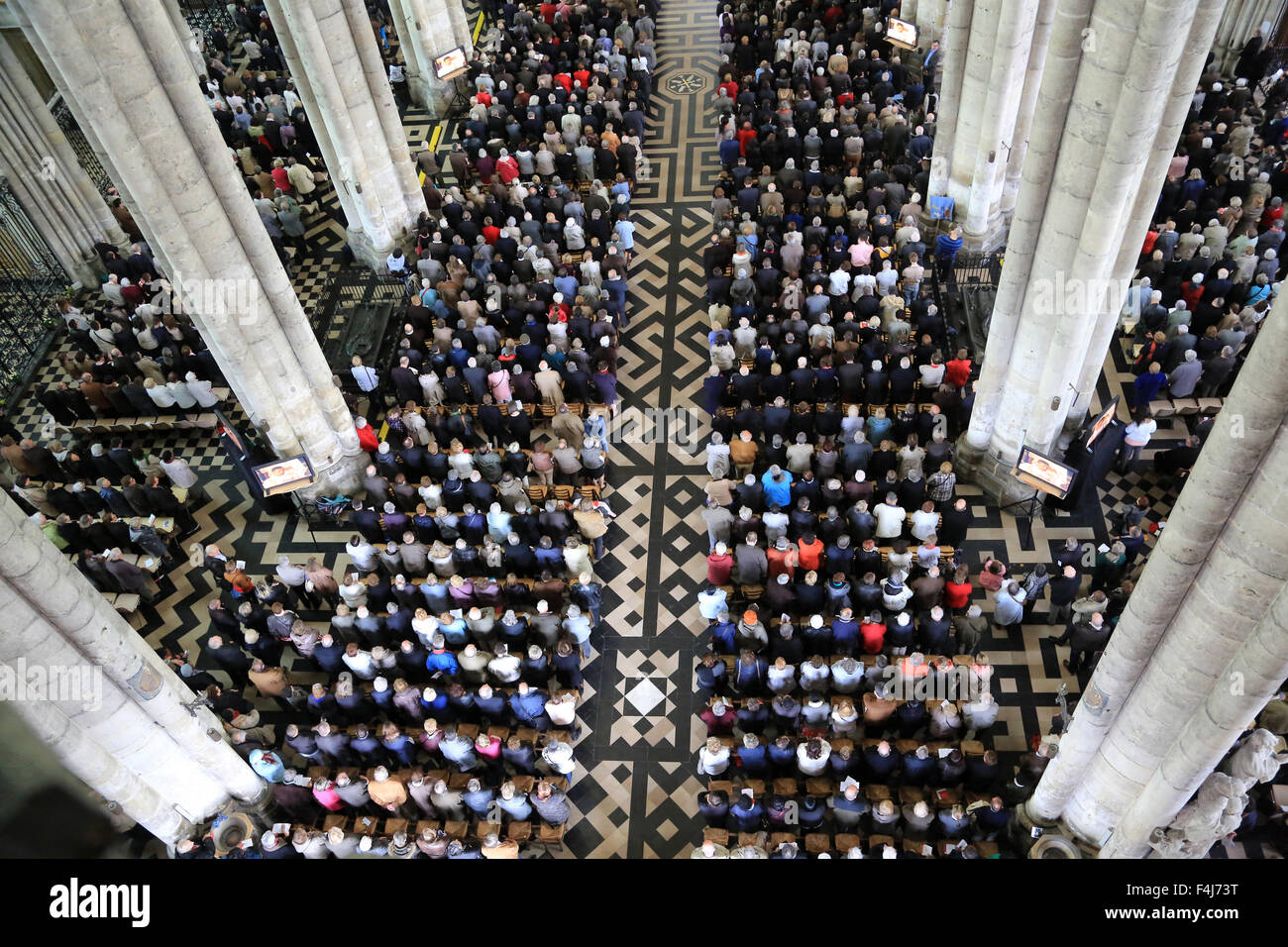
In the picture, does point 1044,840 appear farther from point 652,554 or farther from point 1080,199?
point 1080,199

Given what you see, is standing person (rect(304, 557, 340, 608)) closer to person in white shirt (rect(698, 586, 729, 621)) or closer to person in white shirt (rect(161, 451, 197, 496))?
person in white shirt (rect(161, 451, 197, 496))

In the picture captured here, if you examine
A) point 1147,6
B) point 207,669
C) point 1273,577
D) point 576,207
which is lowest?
point 207,669

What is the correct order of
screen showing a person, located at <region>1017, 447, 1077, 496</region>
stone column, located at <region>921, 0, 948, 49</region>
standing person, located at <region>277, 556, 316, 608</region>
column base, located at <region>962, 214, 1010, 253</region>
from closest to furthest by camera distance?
1. screen showing a person, located at <region>1017, 447, 1077, 496</region>
2. standing person, located at <region>277, 556, 316, 608</region>
3. column base, located at <region>962, 214, 1010, 253</region>
4. stone column, located at <region>921, 0, 948, 49</region>

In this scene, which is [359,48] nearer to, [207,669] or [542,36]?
[542,36]

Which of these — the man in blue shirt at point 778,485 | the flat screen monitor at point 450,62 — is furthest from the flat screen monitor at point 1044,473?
the flat screen monitor at point 450,62

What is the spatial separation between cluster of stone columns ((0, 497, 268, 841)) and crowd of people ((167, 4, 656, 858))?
0.64m

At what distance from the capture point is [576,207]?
21812 mm

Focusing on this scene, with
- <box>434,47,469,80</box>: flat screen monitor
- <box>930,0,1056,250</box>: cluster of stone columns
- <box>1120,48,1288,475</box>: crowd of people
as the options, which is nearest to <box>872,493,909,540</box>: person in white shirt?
<box>1120,48,1288,475</box>: crowd of people

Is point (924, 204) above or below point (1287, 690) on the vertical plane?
above

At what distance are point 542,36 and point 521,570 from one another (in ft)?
60.6

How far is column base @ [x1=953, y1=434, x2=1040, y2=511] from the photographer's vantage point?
16.7 meters

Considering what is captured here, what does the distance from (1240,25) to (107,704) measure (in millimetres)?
28630

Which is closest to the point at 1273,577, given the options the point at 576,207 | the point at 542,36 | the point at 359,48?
the point at 576,207

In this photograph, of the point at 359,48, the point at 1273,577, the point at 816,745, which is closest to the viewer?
the point at 1273,577
